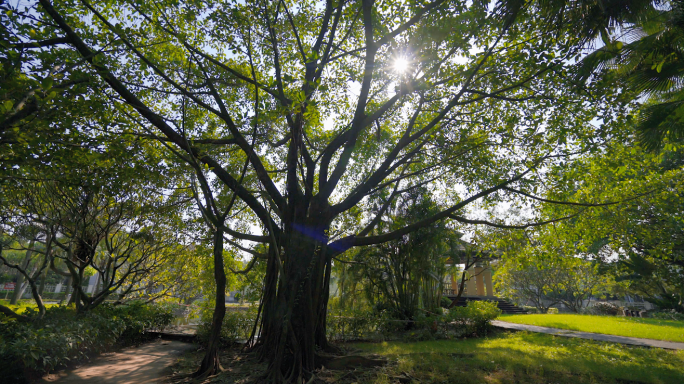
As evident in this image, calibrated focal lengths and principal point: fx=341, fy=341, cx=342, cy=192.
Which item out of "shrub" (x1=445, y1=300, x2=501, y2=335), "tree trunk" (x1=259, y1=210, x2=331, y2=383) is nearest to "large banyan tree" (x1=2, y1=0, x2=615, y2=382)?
"tree trunk" (x1=259, y1=210, x2=331, y2=383)

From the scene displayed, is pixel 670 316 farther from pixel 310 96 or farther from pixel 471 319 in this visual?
pixel 310 96

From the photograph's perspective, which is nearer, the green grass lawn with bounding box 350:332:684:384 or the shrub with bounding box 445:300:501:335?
the green grass lawn with bounding box 350:332:684:384

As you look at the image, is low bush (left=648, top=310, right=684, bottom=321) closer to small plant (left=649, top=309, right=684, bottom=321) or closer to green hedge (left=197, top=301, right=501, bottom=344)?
small plant (left=649, top=309, right=684, bottom=321)

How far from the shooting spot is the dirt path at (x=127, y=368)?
5734 mm

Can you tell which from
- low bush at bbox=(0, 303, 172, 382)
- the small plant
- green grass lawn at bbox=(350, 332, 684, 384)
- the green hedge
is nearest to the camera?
low bush at bbox=(0, 303, 172, 382)

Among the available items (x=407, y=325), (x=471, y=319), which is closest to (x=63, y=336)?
(x=407, y=325)

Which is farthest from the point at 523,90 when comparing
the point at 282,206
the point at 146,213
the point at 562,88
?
the point at 146,213

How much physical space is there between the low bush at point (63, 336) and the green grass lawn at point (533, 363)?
192 inches

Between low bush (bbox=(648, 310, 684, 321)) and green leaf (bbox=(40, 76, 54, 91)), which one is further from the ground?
green leaf (bbox=(40, 76, 54, 91))

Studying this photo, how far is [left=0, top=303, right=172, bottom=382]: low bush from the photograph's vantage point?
4895 millimetres

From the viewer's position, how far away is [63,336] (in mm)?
5660

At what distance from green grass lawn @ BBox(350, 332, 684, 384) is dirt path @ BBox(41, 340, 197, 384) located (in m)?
3.87

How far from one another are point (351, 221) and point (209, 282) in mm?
5465

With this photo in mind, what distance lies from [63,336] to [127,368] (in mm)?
1487
